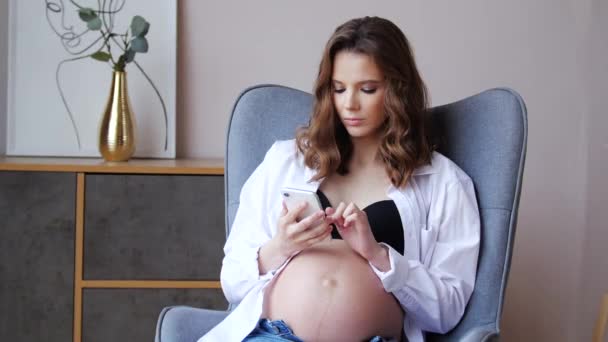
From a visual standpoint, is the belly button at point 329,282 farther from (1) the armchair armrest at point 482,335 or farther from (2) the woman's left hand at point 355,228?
(1) the armchair armrest at point 482,335

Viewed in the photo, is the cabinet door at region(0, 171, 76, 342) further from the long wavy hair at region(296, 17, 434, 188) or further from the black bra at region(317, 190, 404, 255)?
the black bra at region(317, 190, 404, 255)

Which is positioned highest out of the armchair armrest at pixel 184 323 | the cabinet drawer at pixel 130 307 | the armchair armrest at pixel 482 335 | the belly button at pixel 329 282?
the belly button at pixel 329 282

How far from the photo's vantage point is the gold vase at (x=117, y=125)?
247 cm

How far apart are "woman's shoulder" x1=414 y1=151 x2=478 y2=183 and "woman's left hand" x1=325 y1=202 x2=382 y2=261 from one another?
0.24 meters

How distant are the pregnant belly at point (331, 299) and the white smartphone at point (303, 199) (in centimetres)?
15

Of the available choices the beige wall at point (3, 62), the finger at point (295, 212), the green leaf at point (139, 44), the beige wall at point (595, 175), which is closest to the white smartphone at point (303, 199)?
the finger at point (295, 212)

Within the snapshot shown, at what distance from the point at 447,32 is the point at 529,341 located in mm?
1148

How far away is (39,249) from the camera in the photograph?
2.32m

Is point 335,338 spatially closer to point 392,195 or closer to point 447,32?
point 392,195

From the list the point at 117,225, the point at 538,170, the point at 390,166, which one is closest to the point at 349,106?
the point at 390,166

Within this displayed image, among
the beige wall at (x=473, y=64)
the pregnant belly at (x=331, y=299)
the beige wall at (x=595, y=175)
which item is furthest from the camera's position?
the beige wall at (x=473, y=64)

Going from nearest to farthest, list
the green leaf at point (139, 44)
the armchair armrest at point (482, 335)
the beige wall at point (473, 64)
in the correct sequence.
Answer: the armchair armrest at point (482, 335)
the green leaf at point (139, 44)
the beige wall at point (473, 64)

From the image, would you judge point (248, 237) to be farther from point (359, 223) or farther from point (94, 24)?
point (94, 24)

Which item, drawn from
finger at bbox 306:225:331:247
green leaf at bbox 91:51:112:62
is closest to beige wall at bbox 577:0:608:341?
finger at bbox 306:225:331:247
